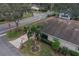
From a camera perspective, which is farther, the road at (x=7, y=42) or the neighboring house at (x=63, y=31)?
the road at (x=7, y=42)

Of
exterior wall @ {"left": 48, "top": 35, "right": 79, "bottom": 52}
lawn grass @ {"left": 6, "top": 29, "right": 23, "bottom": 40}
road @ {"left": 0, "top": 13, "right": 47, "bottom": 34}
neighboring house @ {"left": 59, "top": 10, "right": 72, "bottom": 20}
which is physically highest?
neighboring house @ {"left": 59, "top": 10, "right": 72, "bottom": 20}

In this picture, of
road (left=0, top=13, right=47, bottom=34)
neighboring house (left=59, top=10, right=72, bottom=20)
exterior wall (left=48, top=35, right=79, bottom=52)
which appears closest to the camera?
exterior wall (left=48, top=35, right=79, bottom=52)

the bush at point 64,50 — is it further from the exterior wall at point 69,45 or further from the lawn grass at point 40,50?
the lawn grass at point 40,50

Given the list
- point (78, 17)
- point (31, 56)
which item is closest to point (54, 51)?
point (31, 56)

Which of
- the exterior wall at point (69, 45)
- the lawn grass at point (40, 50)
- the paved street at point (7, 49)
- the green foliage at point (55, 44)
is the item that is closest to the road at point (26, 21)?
the paved street at point (7, 49)

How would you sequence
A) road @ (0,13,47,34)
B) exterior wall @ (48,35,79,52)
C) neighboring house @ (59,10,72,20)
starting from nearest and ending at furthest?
exterior wall @ (48,35,79,52), neighboring house @ (59,10,72,20), road @ (0,13,47,34)

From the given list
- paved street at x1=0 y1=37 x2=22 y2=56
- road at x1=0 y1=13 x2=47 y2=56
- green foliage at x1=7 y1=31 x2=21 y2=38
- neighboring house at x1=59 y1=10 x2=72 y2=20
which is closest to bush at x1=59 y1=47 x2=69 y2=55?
neighboring house at x1=59 y1=10 x2=72 y2=20

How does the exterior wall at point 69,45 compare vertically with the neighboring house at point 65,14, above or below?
below

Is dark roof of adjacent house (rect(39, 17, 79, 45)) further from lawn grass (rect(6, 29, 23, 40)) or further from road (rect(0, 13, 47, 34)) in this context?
lawn grass (rect(6, 29, 23, 40))
